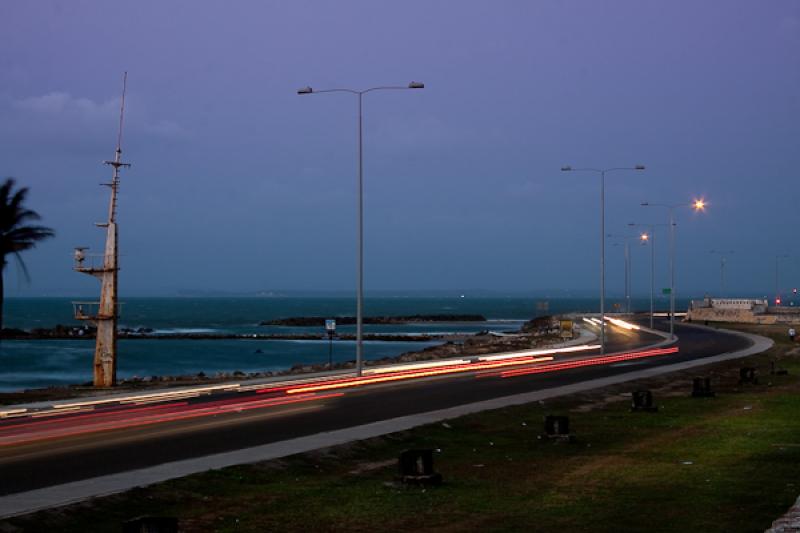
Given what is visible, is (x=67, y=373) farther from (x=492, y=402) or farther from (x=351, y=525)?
(x=351, y=525)

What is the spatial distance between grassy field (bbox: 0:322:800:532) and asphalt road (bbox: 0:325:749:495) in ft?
6.65

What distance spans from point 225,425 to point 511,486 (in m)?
8.81

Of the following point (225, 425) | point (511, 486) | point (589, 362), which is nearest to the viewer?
point (511, 486)

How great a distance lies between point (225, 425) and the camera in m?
22.3

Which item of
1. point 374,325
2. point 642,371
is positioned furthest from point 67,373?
point 374,325

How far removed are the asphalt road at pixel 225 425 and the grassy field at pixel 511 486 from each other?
2028 mm

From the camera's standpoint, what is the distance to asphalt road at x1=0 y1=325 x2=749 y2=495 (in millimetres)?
16359

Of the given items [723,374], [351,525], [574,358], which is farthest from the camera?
[574,358]

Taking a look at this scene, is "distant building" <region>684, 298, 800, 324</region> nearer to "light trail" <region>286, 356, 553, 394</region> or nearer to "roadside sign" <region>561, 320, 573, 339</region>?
"roadside sign" <region>561, 320, 573, 339</region>

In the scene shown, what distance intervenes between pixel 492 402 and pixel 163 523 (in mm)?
18858

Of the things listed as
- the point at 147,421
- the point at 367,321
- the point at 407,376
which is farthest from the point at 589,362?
the point at 367,321

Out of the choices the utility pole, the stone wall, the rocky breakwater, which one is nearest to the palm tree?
the utility pole

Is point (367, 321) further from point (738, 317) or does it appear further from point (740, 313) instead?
point (740, 313)

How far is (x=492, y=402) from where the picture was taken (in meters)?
28.1
